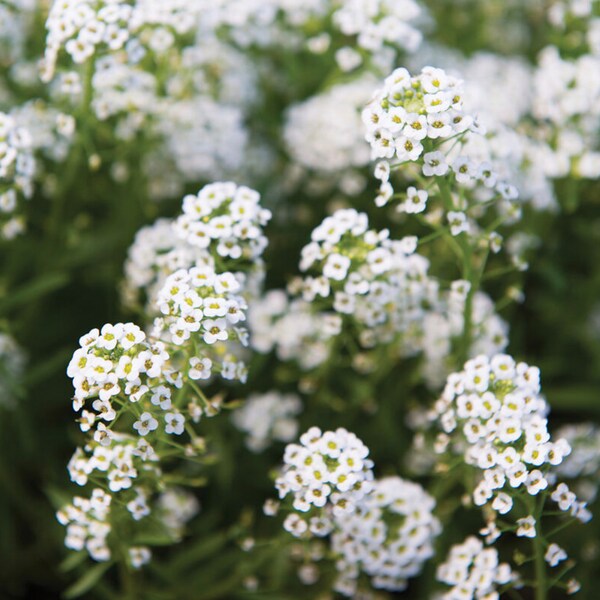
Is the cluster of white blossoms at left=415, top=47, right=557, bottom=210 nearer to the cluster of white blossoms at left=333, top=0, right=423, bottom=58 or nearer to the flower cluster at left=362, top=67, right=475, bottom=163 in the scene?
the flower cluster at left=362, top=67, right=475, bottom=163

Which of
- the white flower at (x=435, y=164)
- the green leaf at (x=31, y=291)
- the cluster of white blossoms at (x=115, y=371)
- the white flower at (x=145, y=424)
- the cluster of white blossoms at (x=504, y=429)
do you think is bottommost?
the green leaf at (x=31, y=291)

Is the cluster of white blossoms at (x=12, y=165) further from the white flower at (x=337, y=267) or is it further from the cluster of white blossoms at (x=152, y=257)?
the white flower at (x=337, y=267)

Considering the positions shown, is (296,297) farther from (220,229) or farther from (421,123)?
(421,123)

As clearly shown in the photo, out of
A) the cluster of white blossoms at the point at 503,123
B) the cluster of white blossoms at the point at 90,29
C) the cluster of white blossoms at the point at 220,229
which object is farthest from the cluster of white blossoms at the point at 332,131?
the cluster of white blossoms at the point at 220,229

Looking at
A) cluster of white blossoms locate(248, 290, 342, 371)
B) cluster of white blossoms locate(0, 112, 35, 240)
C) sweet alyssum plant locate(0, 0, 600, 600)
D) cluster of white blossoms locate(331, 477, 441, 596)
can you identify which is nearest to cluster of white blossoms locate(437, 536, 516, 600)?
sweet alyssum plant locate(0, 0, 600, 600)

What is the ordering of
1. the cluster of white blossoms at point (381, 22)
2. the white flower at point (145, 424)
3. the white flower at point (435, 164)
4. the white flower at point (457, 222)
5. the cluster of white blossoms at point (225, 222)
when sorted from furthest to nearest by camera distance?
the cluster of white blossoms at point (381, 22) < the cluster of white blossoms at point (225, 222) < the white flower at point (457, 222) < the white flower at point (435, 164) < the white flower at point (145, 424)

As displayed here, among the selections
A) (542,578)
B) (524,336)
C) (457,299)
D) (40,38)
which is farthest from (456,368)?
(40,38)
